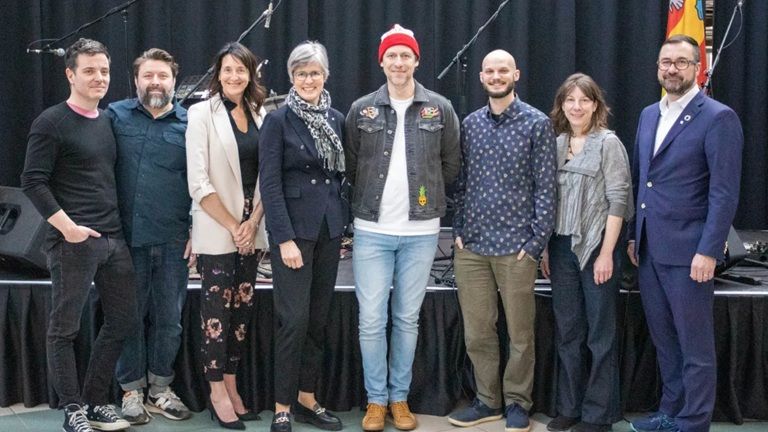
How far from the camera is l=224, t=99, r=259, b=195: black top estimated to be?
3.25m

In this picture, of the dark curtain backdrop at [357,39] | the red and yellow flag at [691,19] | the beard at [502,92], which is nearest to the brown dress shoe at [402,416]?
the beard at [502,92]

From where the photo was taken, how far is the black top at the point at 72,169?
3002 millimetres

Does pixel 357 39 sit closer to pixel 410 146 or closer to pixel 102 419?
pixel 410 146

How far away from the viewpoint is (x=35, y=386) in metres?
3.73

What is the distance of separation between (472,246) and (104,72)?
1.52m

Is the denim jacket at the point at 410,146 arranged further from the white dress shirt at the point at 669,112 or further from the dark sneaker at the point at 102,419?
the dark sneaker at the point at 102,419

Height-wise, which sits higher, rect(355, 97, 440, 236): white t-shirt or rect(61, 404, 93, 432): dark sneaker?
rect(355, 97, 440, 236): white t-shirt

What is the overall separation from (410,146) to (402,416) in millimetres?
1085

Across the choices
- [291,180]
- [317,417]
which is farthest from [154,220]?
[317,417]

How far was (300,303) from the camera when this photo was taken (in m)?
3.20

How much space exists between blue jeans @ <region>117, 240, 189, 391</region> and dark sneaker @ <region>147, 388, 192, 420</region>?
2.0 inches

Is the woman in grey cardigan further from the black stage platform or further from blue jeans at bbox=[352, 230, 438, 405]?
blue jeans at bbox=[352, 230, 438, 405]

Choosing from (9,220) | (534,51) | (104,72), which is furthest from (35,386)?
(534,51)

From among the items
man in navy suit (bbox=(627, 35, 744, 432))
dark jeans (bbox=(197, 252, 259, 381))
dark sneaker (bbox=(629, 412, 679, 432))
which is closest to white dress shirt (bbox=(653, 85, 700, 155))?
man in navy suit (bbox=(627, 35, 744, 432))
